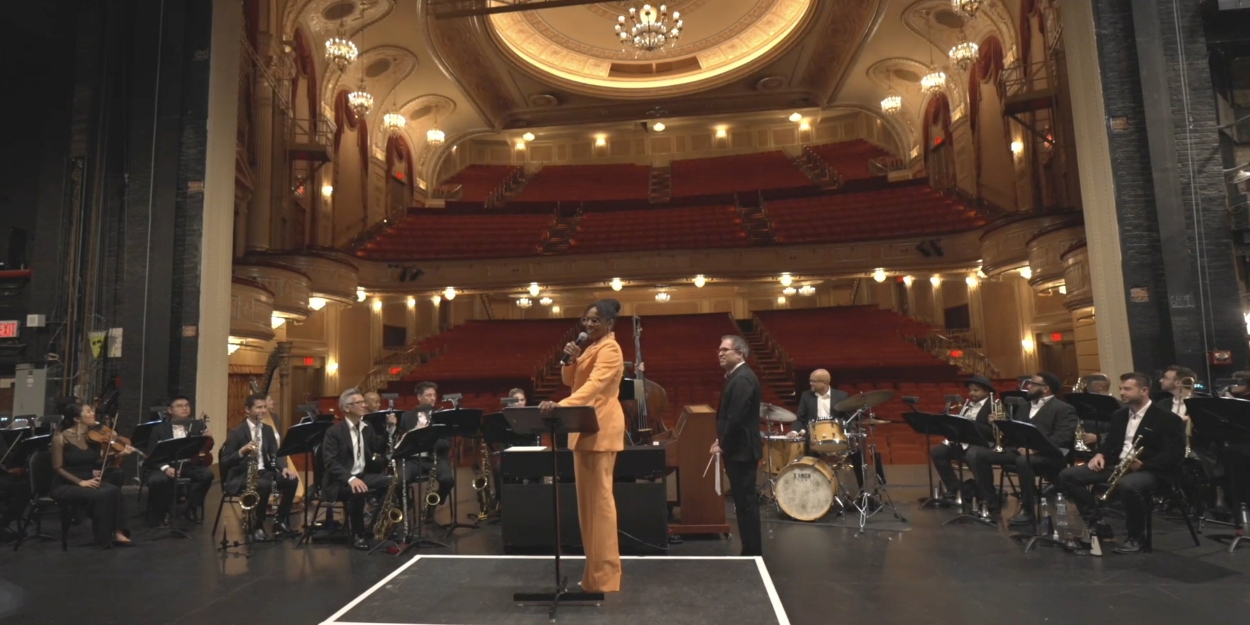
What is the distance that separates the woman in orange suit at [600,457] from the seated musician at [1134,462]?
3503 mm

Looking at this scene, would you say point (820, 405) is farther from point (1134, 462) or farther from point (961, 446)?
point (1134, 462)

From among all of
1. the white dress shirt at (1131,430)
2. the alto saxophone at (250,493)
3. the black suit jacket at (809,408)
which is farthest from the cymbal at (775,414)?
the alto saxophone at (250,493)

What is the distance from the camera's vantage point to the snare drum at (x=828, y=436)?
5.64 meters

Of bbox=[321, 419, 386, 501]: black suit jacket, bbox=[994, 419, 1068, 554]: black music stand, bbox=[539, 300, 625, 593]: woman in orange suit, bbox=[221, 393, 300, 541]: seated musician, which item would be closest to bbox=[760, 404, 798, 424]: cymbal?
bbox=[994, 419, 1068, 554]: black music stand

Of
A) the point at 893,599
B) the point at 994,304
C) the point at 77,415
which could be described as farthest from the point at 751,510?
the point at 994,304

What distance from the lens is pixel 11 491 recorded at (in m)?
5.54

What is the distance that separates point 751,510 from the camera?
4445 millimetres

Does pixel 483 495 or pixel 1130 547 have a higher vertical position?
pixel 483 495

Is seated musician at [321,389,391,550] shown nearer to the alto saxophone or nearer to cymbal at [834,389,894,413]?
the alto saxophone

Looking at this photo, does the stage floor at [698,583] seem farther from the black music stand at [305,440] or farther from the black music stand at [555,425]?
the black music stand at [305,440]

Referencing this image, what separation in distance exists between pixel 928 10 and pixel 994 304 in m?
7.51

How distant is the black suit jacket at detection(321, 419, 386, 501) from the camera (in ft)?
16.8

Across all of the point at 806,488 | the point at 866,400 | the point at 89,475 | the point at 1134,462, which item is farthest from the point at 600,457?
the point at 89,475

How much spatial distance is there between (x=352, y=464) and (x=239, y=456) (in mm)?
1146
